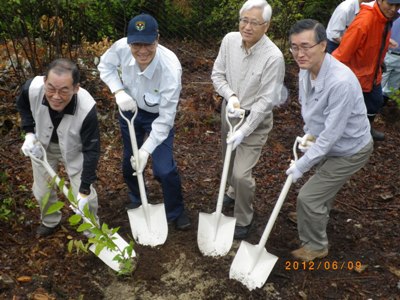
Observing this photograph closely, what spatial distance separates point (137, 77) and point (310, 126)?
1326mm

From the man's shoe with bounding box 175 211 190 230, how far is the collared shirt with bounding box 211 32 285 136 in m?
0.95

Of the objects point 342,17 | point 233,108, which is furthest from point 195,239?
point 342,17

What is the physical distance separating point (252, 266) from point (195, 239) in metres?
0.62

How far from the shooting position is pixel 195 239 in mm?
3686

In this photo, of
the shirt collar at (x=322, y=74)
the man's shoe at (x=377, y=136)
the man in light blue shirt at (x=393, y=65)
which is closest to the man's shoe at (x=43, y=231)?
the shirt collar at (x=322, y=74)

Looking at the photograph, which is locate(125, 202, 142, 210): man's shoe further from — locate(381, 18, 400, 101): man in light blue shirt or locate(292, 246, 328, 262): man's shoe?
locate(381, 18, 400, 101): man in light blue shirt

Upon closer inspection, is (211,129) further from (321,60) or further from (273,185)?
(321,60)

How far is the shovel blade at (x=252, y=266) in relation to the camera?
323 centimetres

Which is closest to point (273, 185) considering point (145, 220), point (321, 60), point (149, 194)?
point (149, 194)

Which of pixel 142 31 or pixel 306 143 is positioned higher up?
pixel 142 31

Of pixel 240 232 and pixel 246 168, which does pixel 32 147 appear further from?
pixel 240 232

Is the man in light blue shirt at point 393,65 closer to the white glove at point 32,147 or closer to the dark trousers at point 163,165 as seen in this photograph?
the dark trousers at point 163,165

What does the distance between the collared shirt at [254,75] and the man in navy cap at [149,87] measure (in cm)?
45

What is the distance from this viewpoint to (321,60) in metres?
2.89
